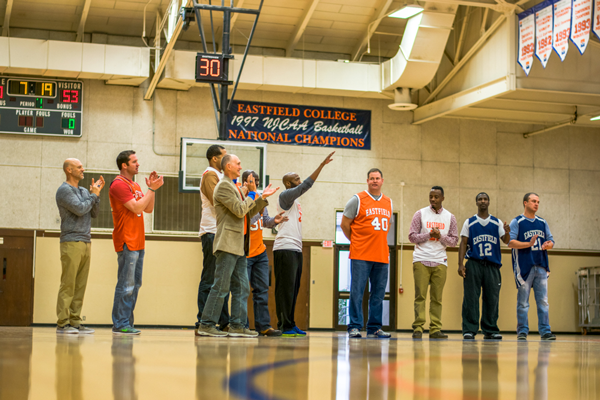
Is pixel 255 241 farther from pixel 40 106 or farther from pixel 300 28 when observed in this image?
pixel 40 106

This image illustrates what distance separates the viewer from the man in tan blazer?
5.66 meters

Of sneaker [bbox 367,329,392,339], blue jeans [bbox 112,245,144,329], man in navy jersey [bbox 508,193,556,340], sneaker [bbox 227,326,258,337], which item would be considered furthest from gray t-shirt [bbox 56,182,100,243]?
man in navy jersey [bbox 508,193,556,340]

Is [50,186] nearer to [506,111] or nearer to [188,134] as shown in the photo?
[188,134]

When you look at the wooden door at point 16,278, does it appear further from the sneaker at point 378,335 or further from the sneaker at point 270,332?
the sneaker at point 378,335

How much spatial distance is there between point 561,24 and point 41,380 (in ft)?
27.6

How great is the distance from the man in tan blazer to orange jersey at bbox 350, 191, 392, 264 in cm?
164

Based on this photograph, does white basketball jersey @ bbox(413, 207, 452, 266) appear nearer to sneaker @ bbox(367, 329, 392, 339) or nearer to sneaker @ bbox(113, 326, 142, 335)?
sneaker @ bbox(367, 329, 392, 339)

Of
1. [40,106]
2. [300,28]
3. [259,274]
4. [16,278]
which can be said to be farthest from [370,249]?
[40,106]

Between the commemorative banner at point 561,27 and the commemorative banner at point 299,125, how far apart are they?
14.7ft

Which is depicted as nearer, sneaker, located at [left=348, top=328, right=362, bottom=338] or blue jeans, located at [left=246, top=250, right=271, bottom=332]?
blue jeans, located at [left=246, top=250, right=271, bottom=332]

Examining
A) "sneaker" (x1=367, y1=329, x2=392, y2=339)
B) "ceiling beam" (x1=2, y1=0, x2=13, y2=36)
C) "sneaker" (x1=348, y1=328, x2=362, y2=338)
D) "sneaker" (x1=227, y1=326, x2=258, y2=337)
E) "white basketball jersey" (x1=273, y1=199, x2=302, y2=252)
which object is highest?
"ceiling beam" (x1=2, y1=0, x2=13, y2=36)

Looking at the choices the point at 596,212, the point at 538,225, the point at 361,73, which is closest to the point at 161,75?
the point at 361,73

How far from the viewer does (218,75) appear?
937cm

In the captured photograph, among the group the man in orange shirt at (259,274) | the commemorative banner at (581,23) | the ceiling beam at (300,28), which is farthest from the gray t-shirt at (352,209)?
the ceiling beam at (300,28)
